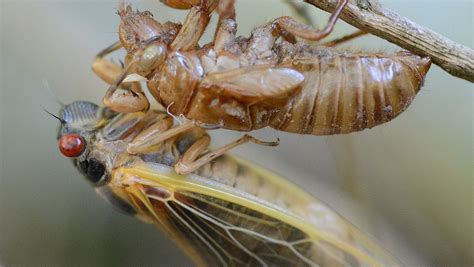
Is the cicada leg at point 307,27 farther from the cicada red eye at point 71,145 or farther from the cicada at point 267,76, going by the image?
the cicada red eye at point 71,145

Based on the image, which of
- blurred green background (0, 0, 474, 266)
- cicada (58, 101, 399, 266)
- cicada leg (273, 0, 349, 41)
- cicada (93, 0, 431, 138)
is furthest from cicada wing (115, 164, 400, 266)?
blurred green background (0, 0, 474, 266)

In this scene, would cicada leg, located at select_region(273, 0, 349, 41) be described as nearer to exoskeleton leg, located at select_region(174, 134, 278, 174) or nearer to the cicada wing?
exoskeleton leg, located at select_region(174, 134, 278, 174)

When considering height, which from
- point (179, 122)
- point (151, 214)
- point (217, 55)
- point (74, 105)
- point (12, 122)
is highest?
point (217, 55)

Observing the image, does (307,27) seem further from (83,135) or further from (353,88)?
(83,135)

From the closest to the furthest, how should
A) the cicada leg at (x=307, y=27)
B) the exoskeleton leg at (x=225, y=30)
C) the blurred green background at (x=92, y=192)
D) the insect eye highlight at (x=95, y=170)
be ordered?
1. the cicada leg at (x=307, y=27)
2. the exoskeleton leg at (x=225, y=30)
3. the insect eye highlight at (x=95, y=170)
4. the blurred green background at (x=92, y=192)

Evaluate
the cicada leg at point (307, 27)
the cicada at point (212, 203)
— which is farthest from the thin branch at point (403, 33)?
the cicada at point (212, 203)

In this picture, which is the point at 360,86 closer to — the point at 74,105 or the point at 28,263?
the point at 74,105

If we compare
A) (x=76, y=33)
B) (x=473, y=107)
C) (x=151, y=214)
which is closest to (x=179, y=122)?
(x=151, y=214)
